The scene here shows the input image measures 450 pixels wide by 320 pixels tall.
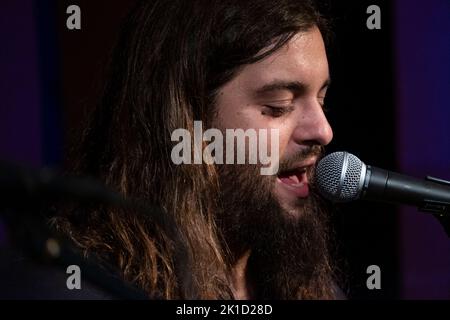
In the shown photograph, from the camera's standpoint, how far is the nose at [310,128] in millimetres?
1604

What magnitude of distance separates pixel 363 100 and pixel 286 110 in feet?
2.76

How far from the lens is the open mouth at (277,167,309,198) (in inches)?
64.4

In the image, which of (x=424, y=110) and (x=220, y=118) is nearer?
(x=220, y=118)

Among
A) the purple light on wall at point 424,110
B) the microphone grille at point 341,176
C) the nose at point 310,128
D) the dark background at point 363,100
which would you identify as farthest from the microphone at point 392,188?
the purple light on wall at point 424,110

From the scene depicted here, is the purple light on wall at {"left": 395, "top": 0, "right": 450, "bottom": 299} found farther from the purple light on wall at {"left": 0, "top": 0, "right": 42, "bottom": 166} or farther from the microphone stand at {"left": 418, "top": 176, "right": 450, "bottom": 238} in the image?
the purple light on wall at {"left": 0, "top": 0, "right": 42, "bottom": 166}

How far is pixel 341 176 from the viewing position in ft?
4.19

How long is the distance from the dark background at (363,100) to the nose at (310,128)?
19.8 inches

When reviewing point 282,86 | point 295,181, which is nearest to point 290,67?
point 282,86

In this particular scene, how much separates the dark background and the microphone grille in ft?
2.61

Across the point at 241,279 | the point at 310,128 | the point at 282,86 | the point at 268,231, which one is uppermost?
the point at 282,86

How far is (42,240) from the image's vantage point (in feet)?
2.15

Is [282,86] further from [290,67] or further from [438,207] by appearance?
[438,207]

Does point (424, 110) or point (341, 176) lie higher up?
point (424, 110)

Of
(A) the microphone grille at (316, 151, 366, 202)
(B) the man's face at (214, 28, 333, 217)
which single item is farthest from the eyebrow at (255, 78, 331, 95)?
(A) the microphone grille at (316, 151, 366, 202)
